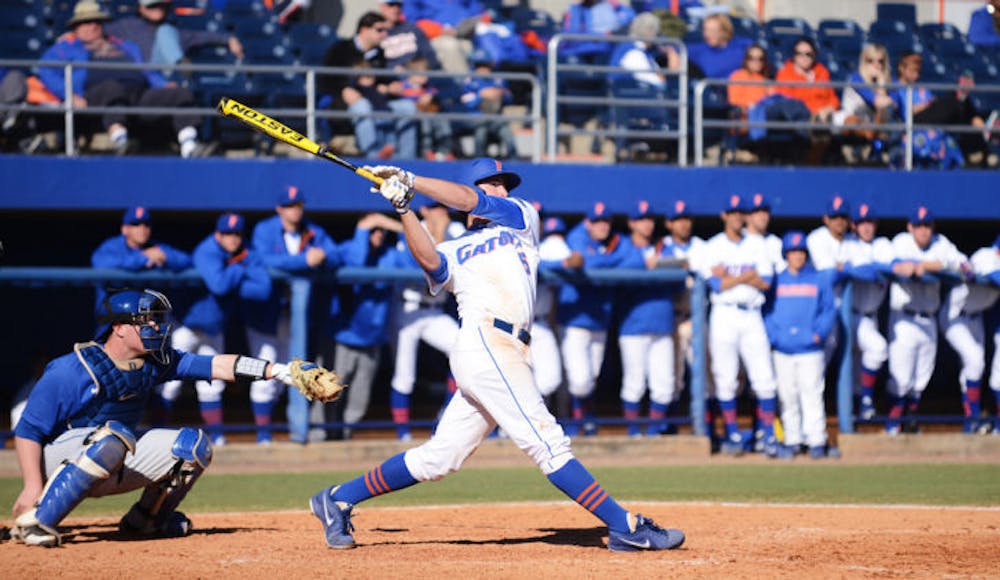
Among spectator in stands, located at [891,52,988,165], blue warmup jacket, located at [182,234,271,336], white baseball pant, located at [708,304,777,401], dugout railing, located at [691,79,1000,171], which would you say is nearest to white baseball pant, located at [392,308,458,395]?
blue warmup jacket, located at [182,234,271,336]

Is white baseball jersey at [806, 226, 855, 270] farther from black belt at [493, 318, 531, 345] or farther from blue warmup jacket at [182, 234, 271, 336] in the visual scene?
black belt at [493, 318, 531, 345]

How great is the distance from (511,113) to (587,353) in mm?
3359

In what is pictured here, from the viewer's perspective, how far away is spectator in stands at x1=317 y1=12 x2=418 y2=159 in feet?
39.3

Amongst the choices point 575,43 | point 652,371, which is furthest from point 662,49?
point 652,371

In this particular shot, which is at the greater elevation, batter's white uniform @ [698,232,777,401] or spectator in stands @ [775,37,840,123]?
spectator in stands @ [775,37,840,123]

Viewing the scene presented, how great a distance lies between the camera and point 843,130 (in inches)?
514

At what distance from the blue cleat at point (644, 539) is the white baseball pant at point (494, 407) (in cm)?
44

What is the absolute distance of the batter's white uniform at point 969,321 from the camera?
1150cm

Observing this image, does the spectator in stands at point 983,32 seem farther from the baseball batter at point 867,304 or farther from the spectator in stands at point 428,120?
the spectator in stands at point 428,120

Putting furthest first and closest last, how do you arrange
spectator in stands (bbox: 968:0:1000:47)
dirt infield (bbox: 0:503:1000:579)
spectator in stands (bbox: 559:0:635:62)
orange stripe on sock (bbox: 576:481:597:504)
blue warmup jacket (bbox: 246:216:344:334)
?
1. spectator in stands (bbox: 968:0:1000:47)
2. spectator in stands (bbox: 559:0:635:62)
3. blue warmup jacket (bbox: 246:216:344:334)
4. orange stripe on sock (bbox: 576:481:597:504)
5. dirt infield (bbox: 0:503:1000:579)

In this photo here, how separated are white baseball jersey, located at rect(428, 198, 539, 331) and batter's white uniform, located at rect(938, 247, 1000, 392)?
21.3 ft

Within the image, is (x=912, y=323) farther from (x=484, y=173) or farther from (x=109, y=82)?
(x=109, y=82)

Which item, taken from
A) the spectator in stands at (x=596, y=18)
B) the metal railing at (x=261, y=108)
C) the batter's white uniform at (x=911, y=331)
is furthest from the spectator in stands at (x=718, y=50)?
the batter's white uniform at (x=911, y=331)

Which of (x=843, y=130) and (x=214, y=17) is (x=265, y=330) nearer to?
(x=214, y=17)
